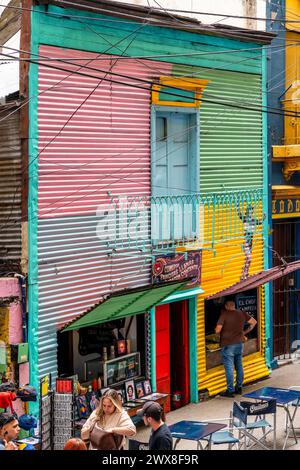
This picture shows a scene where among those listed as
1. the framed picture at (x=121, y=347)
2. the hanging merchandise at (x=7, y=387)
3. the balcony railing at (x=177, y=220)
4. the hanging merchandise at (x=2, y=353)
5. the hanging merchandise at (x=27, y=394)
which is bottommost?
the hanging merchandise at (x=27, y=394)

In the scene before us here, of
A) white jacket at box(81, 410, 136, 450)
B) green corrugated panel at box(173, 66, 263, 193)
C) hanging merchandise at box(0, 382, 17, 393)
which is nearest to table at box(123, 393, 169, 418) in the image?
hanging merchandise at box(0, 382, 17, 393)

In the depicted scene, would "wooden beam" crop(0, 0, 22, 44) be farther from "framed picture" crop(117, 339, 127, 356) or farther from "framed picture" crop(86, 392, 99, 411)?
"framed picture" crop(86, 392, 99, 411)

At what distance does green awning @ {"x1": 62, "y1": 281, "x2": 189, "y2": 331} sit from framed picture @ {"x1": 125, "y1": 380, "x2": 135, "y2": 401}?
107 cm

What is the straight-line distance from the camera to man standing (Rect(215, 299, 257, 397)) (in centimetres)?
1625

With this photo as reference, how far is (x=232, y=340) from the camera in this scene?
643 inches

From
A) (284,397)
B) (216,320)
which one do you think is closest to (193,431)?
(284,397)

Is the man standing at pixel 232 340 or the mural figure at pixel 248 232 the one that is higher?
the mural figure at pixel 248 232

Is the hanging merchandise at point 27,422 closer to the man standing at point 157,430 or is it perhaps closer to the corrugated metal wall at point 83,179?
the corrugated metal wall at point 83,179

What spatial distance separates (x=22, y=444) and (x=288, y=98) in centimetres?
1072

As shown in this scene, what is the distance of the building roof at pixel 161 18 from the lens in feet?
44.2

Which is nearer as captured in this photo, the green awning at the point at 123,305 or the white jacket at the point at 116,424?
the white jacket at the point at 116,424

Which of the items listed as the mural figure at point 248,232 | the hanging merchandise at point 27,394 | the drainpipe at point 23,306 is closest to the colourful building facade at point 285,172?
the mural figure at point 248,232

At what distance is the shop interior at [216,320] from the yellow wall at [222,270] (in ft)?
0.57
